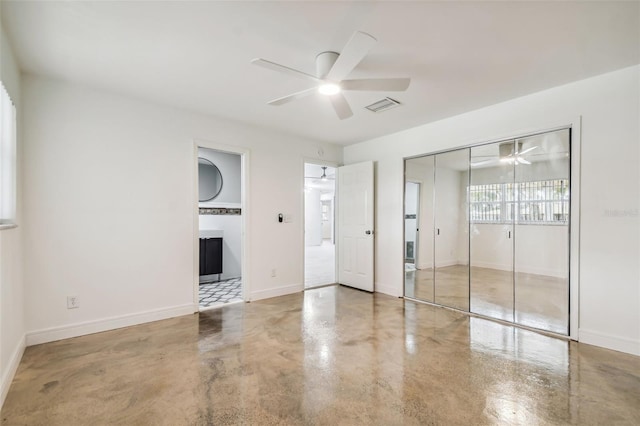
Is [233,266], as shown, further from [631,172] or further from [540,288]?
[631,172]

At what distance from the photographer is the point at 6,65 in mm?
2178

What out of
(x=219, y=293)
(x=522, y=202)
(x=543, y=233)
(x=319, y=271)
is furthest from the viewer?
(x=319, y=271)

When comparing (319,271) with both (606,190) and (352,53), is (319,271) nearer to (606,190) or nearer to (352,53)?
(606,190)

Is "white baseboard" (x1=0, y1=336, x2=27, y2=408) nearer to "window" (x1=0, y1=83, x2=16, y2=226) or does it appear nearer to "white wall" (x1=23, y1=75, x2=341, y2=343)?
"white wall" (x1=23, y1=75, x2=341, y2=343)

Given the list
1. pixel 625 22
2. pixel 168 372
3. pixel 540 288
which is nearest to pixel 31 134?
pixel 168 372

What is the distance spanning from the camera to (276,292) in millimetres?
4441

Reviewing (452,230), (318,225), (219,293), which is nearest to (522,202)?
(452,230)

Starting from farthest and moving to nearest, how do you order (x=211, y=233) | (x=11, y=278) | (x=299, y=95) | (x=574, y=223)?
(x=211, y=233), (x=574, y=223), (x=299, y=95), (x=11, y=278)

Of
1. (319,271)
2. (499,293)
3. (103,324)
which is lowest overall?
(319,271)

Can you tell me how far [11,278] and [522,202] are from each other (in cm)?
494

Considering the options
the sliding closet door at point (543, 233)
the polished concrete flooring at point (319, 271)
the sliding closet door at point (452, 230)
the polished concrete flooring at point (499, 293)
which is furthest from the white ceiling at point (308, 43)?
the polished concrete flooring at point (319, 271)

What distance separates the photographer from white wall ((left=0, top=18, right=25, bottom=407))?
2057 mm

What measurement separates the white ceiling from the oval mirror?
2.24 metres

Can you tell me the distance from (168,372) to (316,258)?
6.25m
